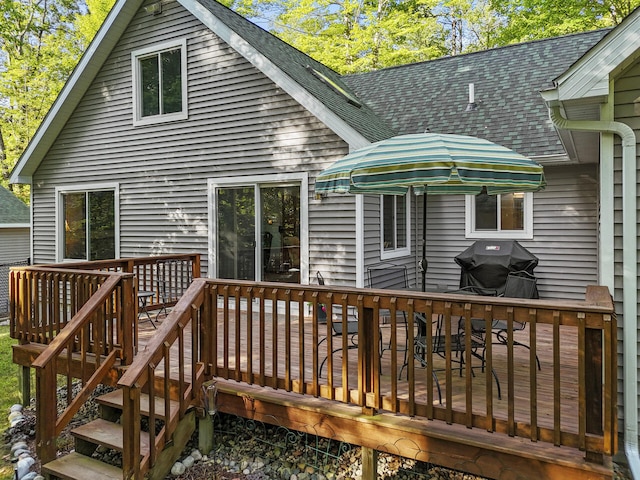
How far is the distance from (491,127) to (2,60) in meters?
23.1

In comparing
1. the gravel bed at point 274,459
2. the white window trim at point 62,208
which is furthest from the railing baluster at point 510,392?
the white window trim at point 62,208

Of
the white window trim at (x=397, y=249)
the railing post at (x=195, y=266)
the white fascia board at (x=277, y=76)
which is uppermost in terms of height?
the white fascia board at (x=277, y=76)

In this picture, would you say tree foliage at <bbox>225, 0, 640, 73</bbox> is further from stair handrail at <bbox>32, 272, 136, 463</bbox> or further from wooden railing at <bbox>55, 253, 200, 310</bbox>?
stair handrail at <bbox>32, 272, 136, 463</bbox>

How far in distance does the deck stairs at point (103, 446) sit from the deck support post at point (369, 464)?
58.2 inches

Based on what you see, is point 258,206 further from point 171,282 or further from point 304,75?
point 304,75

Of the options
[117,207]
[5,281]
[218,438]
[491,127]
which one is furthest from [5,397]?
[5,281]

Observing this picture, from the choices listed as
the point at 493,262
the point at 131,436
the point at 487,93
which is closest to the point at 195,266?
the point at 131,436

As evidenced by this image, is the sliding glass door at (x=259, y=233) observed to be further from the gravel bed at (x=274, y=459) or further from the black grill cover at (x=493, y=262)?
the gravel bed at (x=274, y=459)

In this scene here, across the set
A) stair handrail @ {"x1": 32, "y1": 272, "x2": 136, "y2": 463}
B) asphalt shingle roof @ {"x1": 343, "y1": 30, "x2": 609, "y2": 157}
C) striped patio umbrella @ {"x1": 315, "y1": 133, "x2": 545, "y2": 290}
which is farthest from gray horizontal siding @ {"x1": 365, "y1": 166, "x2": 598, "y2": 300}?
stair handrail @ {"x1": 32, "y1": 272, "x2": 136, "y2": 463}

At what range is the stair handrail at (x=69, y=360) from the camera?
3682 mm

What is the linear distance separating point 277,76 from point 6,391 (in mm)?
5646

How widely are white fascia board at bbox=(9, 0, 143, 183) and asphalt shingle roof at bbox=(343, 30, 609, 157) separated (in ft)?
16.2

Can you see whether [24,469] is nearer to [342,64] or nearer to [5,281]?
[5,281]

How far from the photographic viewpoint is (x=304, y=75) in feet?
24.5
